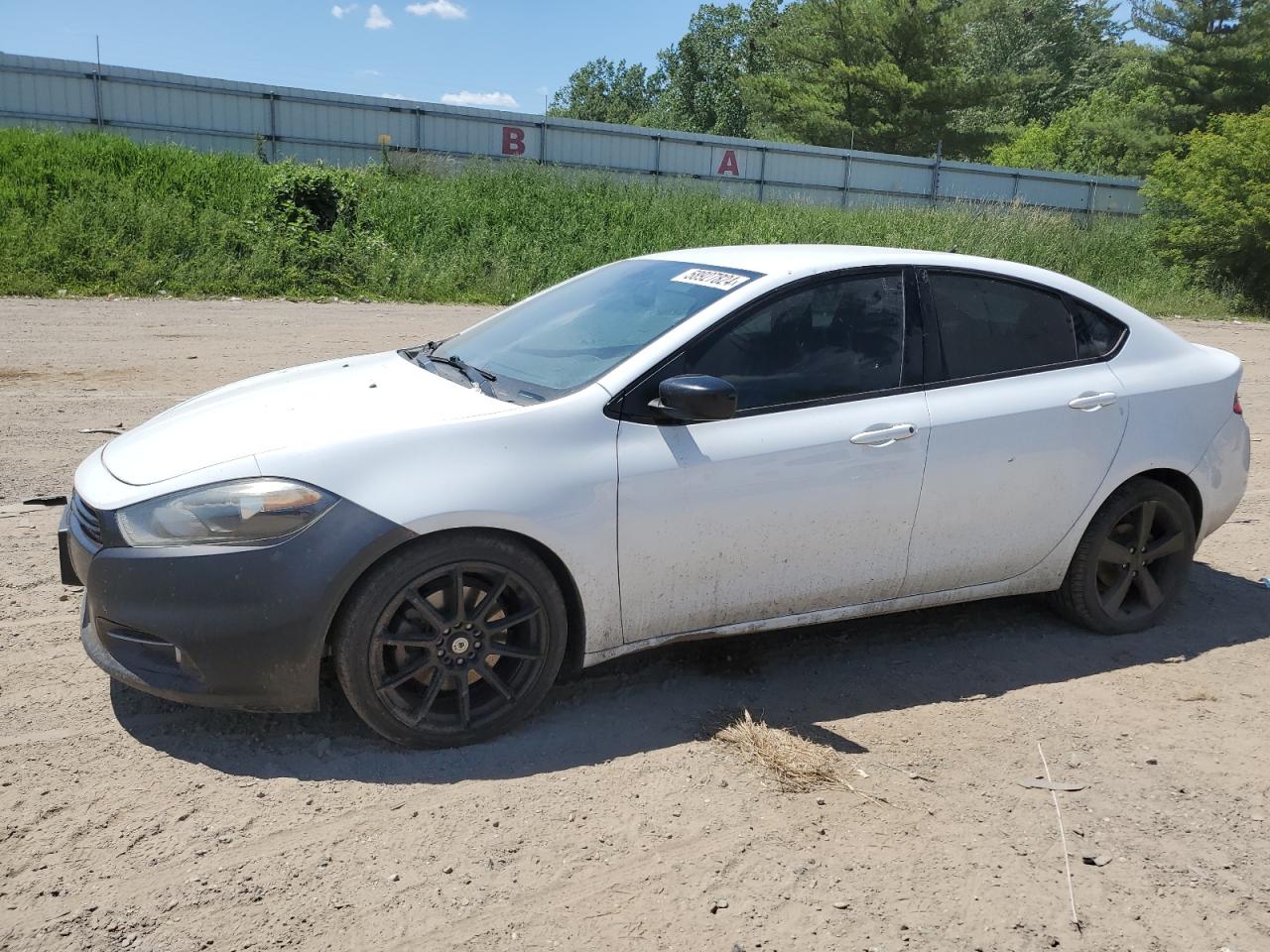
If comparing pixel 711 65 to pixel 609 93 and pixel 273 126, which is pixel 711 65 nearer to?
pixel 609 93

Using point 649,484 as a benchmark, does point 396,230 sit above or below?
above

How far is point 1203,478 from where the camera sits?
489 centimetres

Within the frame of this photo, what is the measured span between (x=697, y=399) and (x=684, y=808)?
129cm

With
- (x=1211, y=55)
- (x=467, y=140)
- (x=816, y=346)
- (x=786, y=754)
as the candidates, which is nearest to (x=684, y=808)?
(x=786, y=754)

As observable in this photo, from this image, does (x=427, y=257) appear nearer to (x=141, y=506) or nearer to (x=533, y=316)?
(x=533, y=316)

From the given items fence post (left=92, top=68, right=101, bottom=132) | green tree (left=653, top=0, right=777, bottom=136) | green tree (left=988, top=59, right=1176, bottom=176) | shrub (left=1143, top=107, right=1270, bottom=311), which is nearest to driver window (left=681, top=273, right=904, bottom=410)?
shrub (left=1143, top=107, right=1270, bottom=311)

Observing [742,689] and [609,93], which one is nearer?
[742,689]

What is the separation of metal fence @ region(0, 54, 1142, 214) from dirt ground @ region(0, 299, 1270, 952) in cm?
2448

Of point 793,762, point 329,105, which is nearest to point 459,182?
point 329,105

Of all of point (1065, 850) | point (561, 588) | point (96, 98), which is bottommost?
point (1065, 850)

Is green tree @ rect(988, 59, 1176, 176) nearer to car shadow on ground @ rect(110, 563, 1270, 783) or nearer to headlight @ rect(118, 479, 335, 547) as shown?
car shadow on ground @ rect(110, 563, 1270, 783)

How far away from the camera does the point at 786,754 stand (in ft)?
12.0

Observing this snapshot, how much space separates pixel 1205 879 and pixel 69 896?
121 inches

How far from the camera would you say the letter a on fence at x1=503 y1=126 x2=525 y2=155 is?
30.5m
